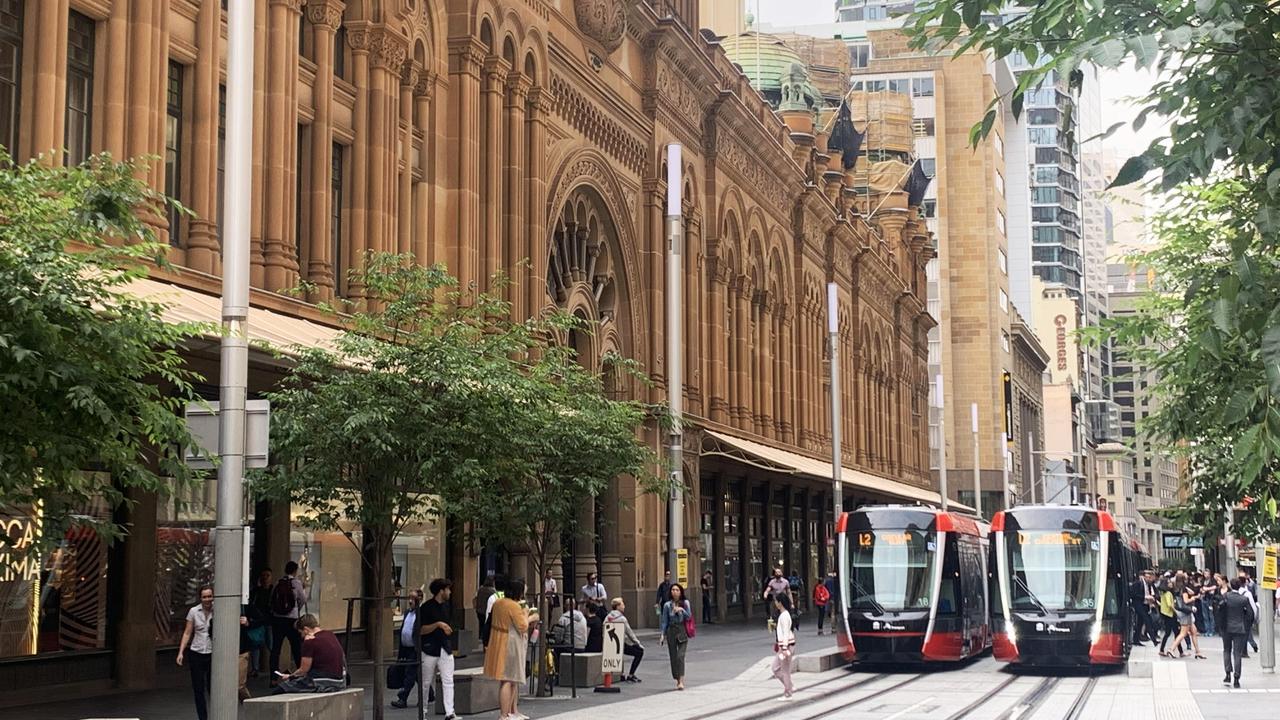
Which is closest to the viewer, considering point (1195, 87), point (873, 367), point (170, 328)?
point (1195, 87)

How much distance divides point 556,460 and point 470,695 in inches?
209

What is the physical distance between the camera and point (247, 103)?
51.8 feet

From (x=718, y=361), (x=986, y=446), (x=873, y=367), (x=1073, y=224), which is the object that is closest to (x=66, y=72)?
(x=718, y=361)

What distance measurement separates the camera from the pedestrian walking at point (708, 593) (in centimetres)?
5034

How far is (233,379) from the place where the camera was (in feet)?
49.5

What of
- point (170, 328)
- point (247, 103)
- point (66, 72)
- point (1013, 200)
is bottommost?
point (170, 328)

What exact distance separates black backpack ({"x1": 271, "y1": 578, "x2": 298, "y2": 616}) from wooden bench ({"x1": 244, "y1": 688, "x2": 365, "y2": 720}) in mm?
6791

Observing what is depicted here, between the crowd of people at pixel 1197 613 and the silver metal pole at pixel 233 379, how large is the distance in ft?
60.8

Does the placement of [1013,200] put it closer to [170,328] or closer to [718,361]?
[718,361]

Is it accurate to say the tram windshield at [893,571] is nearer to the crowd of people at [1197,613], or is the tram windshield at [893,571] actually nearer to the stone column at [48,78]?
the crowd of people at [1197,613]

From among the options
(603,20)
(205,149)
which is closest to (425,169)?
(205,149)

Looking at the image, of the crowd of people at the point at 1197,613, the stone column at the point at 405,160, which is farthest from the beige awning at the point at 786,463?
the stone column at the point at 405,160

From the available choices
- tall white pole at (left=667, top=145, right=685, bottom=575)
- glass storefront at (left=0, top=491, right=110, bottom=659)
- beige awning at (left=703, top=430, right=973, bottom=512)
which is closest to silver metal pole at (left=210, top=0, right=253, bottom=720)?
glass storefront at (left=0, top=491, right=110, bottom=659)

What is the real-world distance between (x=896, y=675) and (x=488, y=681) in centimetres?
1192
